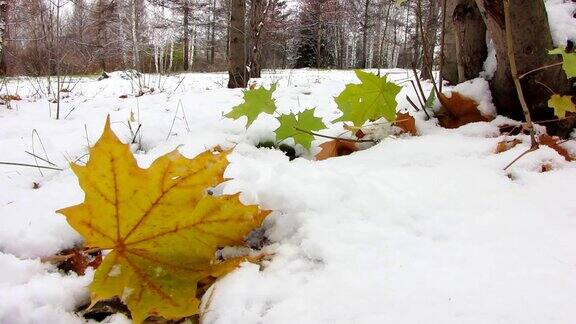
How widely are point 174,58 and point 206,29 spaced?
302 centimetres

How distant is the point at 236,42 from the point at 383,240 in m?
4.80

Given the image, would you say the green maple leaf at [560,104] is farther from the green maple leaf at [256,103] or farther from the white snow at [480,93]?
the green maple leaf at [256,103]

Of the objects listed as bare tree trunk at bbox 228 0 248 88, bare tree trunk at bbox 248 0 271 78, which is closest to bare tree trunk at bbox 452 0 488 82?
bare tree trunk at bbox 248 0 271 78

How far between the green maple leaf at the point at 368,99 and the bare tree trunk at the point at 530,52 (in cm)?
39

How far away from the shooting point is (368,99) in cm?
115

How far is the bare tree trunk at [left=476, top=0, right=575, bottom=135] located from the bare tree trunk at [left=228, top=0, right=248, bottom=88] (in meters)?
3.86

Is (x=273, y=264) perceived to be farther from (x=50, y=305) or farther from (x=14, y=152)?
(x=14, y=152)

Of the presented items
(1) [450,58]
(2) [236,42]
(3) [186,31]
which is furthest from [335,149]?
(3) [186,31]

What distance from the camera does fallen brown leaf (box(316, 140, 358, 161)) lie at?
131 centimetres

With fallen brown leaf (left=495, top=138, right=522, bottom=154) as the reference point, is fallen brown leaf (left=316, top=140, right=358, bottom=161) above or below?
below

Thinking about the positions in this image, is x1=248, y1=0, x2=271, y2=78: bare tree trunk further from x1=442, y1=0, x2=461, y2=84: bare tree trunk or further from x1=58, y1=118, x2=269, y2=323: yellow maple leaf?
x1=58, y1=118, x2=269, y2=323: yellow maple leaf

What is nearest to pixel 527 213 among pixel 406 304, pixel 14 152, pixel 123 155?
pixel 406 304

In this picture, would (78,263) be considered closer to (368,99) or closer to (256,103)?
(256,103)

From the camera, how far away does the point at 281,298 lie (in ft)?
1.80
